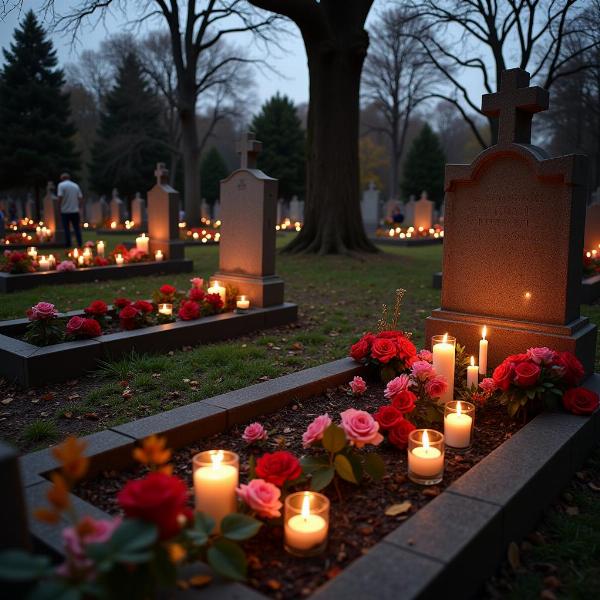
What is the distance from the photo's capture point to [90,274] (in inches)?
435

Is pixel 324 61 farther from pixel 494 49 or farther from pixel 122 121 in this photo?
pixel 122 121

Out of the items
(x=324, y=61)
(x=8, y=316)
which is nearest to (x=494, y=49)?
(x=324, y=61)

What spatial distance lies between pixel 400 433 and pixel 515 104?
2.94 metres

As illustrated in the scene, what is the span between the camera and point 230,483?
2535 millimetres

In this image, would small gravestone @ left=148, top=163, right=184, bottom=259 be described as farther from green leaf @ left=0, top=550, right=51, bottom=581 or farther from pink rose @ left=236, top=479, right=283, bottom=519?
green leaf @ left=0, top=550, right=51, bottom=581

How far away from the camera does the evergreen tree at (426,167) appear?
44.0 metres

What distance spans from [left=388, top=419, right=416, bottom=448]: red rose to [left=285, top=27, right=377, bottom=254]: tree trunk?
11331 mm

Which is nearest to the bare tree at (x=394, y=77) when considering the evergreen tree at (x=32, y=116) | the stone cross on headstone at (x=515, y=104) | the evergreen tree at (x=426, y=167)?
the evergreen tree at (x=426, y=167)

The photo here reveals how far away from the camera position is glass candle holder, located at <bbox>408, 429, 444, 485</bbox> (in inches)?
123

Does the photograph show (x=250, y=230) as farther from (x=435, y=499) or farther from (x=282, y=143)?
(x=282, y=143)

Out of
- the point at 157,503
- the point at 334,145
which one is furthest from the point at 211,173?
the point at 157,503

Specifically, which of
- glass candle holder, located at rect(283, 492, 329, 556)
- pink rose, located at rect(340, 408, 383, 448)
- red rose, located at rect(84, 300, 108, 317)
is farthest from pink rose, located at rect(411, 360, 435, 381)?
red rose, located at rect(84, 300, 108, 317)

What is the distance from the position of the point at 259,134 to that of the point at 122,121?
32.2 feet

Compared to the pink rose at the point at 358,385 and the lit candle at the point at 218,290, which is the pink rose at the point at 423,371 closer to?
the pink rose at the point at 358,385
